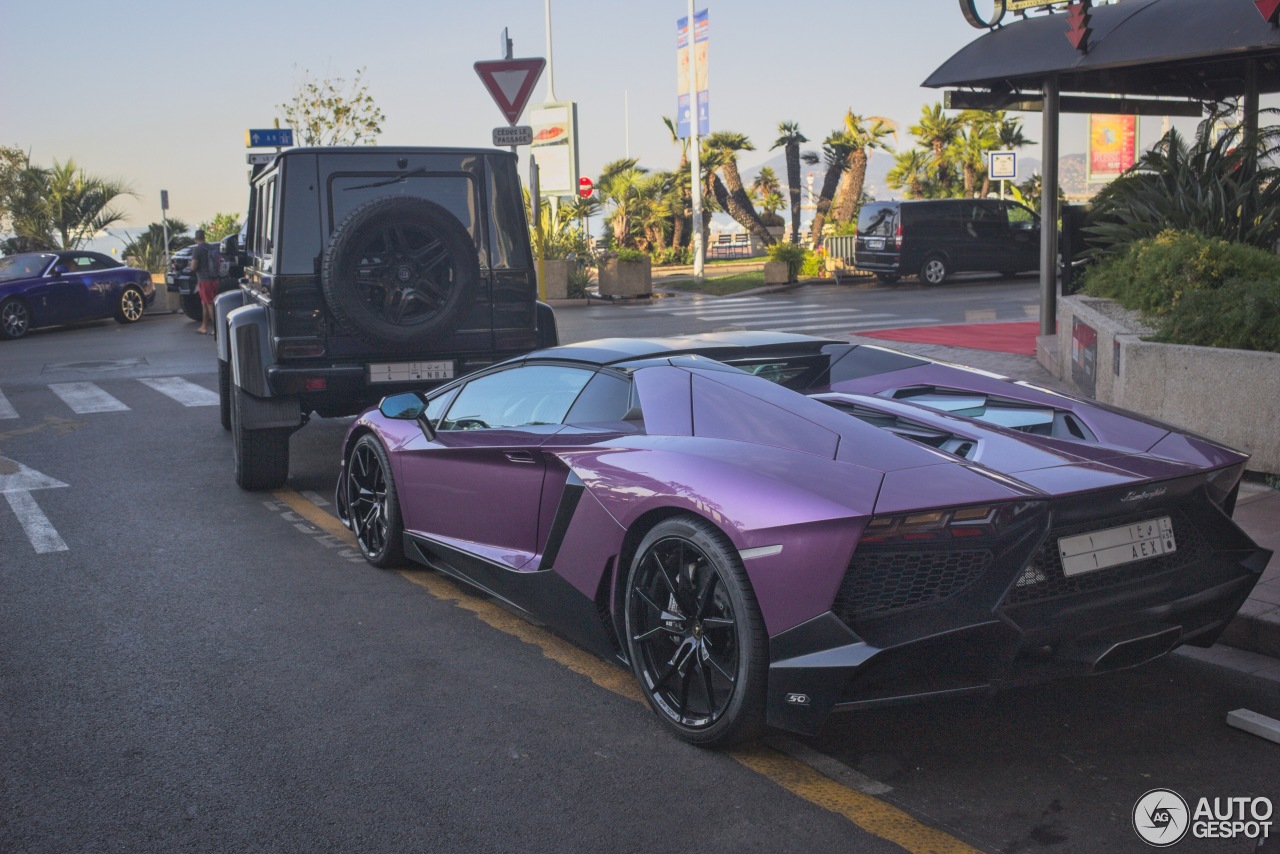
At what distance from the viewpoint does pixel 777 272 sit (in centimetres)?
2917

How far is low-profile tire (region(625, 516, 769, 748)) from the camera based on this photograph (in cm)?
352

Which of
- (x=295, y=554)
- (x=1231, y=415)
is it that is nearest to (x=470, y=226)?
(x=295, y=554)

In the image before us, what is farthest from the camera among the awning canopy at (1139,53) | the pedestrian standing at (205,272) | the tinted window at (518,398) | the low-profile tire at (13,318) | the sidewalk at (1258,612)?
A: the low-profile tire at (13,318)

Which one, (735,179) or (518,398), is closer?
(518,398)

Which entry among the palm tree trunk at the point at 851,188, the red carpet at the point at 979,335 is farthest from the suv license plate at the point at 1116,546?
the palm tree trunk at the point at 851,188

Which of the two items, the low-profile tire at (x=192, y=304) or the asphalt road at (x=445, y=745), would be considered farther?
the low-profile tire at (x=192, y=304)

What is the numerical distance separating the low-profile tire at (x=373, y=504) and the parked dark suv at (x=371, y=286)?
4.70 ft

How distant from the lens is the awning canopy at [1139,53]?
33.6 ft

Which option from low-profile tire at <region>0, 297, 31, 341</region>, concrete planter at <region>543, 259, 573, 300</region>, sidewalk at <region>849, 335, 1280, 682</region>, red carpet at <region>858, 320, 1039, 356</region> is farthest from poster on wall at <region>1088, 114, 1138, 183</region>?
sidewalk at <region>849, 335, 1280, 682</region>

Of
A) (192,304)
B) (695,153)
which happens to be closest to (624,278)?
(695,153)

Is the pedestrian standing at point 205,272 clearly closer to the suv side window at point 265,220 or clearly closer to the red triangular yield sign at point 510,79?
the red triangular yield sign at point 510,79

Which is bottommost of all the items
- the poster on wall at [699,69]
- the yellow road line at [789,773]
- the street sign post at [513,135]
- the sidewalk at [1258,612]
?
the yellow road line at [789,773]

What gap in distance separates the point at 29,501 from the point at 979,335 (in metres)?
12.0

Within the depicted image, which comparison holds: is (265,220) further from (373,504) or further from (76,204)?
(76,204)
